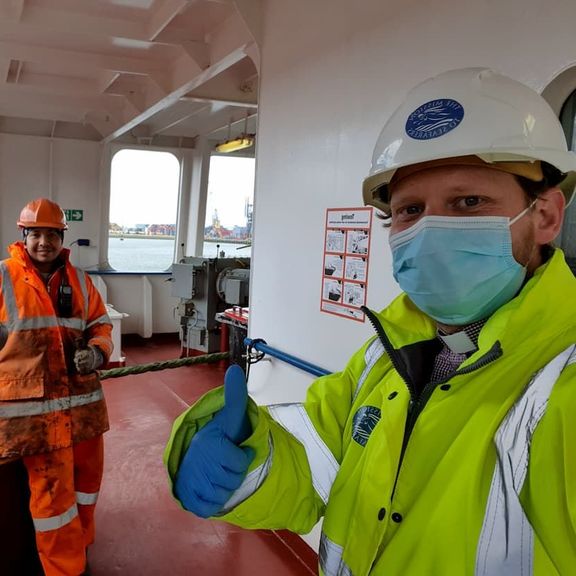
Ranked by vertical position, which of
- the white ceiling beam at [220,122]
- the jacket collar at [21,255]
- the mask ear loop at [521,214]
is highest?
the white ceiling beam at [220,122]

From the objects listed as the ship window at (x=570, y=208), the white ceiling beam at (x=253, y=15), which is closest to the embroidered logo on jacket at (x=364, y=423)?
the ship window at (x=570, y=208)

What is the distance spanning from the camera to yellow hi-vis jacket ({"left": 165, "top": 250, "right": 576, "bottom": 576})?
67cm

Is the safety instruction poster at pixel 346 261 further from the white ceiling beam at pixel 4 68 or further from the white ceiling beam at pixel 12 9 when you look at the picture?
the white ceiling beam at pixel 4 68

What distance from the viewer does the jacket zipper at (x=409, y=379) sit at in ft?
2.52

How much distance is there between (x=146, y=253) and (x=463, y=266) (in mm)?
7532

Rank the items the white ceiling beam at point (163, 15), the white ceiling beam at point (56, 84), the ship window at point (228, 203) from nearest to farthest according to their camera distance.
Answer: the white ceiling beam at point (163, 15) → the white ceiling beam at point (56, 84) → the ship window at point (228, 203)

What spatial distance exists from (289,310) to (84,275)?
44.6 inches

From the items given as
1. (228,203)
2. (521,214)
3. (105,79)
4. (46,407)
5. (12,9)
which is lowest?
(46,407)

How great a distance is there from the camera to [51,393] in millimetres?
2354

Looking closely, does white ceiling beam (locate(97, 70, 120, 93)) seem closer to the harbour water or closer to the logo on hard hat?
the harbour water

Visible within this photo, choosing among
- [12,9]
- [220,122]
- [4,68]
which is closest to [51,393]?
[12,9]

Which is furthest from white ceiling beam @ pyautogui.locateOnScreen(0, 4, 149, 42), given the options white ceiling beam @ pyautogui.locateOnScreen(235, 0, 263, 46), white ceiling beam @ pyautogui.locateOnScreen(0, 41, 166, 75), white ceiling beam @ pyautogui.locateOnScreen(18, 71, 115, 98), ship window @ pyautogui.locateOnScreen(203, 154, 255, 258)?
ship window @ pyautogui.locateOnScreen(203, 154, 255, 258)

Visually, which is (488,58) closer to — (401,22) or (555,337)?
(401,22)

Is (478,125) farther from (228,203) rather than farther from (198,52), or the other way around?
(228,203)
